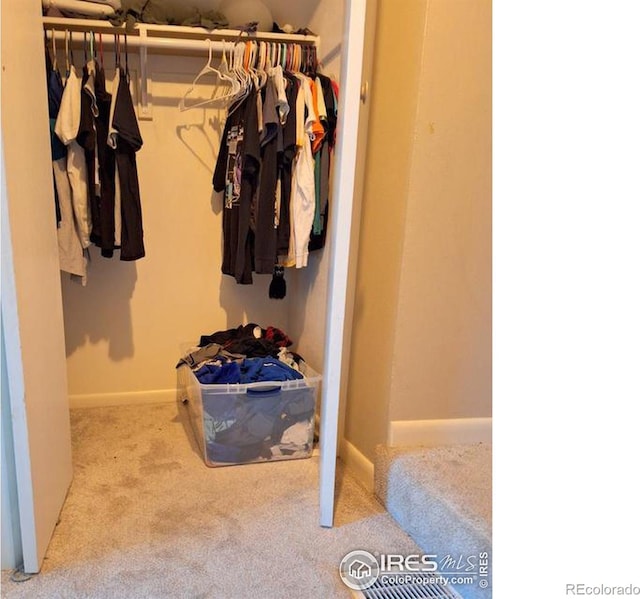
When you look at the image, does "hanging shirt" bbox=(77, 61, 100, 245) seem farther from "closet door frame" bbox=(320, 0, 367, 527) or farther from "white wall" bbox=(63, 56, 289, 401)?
"closet door frame" bbox=(320, 0, 367, 527)

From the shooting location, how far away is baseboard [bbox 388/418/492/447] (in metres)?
1.50

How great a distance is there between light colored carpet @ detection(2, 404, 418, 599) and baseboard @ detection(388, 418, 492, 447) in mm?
239

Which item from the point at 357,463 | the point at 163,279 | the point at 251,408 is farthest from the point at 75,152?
the point at 357,463

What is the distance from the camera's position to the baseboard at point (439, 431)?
1504 mm

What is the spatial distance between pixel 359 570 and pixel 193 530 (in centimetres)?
49

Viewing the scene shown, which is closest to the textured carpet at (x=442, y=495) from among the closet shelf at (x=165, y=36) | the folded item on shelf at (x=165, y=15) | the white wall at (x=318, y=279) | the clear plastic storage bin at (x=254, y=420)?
the clear plastic storage bin at (x=254, y=420)

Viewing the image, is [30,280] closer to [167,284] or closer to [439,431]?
[167,284]

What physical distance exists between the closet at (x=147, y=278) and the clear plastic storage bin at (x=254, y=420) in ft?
0.75

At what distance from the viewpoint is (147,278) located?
227cm

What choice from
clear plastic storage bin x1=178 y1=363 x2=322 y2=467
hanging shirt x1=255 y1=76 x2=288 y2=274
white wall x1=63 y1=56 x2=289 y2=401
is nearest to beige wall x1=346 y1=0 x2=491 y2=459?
clear plastic storage bin x1=178 y1=363 x2=322 y2=467

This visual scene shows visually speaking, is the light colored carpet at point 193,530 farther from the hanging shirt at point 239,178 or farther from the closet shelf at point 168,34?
the closet shelf at point 168,34

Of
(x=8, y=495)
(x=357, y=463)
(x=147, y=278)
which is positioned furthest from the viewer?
(x=147, y=278)
